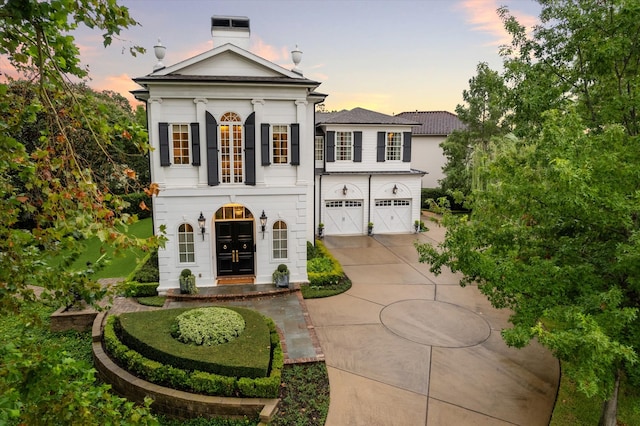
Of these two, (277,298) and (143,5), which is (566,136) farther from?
(277,298)

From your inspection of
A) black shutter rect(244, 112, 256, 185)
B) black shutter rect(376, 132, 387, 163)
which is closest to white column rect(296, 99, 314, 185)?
black shutter rect(244, 112, 256, 185)

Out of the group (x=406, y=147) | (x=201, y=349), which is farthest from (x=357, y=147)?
(x=201, y=349)

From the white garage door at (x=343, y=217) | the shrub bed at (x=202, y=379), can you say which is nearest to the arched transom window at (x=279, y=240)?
the shrub bed at (x=202, y=379)

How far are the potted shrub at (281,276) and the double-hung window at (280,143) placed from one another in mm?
4198

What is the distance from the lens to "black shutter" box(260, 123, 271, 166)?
15367mm

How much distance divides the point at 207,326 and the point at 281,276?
5361mm

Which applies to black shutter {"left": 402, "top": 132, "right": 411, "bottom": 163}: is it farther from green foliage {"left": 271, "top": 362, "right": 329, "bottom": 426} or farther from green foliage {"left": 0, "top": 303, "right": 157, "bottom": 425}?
green foliage {"left": 0, "top": 303, "right": 157, "bottom": 425}

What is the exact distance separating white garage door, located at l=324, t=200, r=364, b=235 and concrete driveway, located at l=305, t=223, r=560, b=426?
9157mm

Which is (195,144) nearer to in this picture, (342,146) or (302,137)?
(302,137)

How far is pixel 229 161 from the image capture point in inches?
613

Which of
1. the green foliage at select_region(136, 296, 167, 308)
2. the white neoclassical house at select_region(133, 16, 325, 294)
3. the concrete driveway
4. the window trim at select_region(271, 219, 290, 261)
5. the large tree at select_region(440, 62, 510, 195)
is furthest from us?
the large tree at select_region(440, 62, 510, 195)

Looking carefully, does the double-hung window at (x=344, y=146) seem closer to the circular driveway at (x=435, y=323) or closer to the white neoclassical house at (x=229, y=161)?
the white neoclassical house at (x=229, y=161)

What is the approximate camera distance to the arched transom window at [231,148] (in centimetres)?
1534

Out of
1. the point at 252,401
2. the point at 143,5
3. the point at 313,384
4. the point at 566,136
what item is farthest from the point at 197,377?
the point at 566,136
